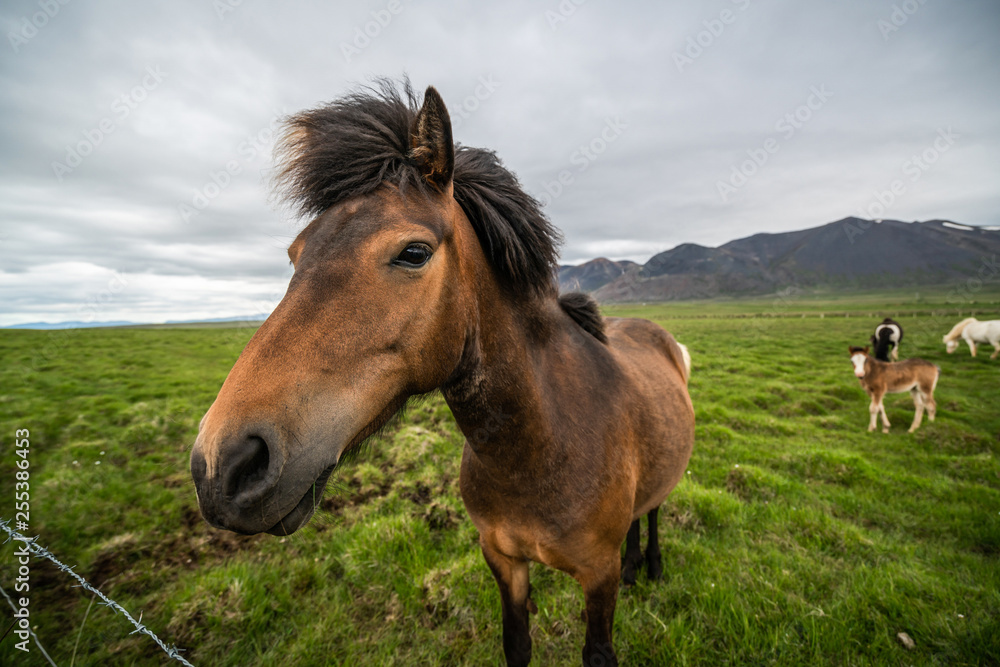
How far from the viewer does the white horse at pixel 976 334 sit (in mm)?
15711

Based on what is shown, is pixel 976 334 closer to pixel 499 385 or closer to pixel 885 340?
pixel 885 340

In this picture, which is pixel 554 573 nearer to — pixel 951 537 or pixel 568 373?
pixel 568 373

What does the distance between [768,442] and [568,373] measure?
23.7ft

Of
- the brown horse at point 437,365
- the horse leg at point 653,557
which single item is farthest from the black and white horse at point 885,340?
the brown horse at point 437,365

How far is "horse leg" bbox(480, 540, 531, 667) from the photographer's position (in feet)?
8.77

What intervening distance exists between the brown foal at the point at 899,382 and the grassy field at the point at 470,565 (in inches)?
42.1

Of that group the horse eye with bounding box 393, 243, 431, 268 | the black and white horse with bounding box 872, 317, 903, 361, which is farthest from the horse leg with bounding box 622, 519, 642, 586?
the black and white horse with bounding box 872, 317, 903, 361

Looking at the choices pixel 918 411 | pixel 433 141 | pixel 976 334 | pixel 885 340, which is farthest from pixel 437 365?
pixel 976 334

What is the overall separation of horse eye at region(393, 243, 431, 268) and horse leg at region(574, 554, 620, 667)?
2.16 m

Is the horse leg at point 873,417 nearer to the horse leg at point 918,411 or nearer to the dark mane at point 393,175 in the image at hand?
the horse leg at point 918,411

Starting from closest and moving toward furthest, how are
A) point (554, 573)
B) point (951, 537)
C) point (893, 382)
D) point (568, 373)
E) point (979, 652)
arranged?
point (568, 373), point (979, 652), point (554, 573), point (951, 537), point (893, 382)

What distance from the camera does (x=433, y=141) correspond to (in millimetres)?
1771

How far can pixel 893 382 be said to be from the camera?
348 inches

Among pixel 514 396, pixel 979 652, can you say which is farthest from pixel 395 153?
pixel 979 652
